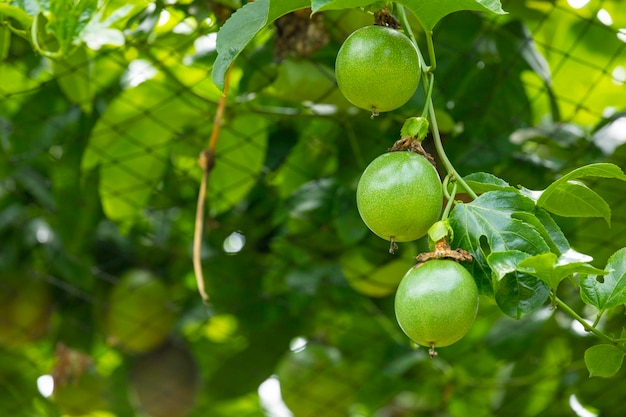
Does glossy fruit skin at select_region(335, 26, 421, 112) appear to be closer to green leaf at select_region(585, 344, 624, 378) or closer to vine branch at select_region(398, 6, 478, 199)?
vine branch at select_region(398, 6, 478, 199)

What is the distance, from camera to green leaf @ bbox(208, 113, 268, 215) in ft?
3.81

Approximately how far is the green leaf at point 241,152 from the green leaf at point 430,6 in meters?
0.59

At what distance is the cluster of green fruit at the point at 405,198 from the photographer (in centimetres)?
53

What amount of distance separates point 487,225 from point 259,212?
785 mm

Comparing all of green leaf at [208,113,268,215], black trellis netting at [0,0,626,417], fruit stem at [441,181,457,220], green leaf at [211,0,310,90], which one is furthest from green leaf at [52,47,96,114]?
fruit stem at [441,181,457,220]

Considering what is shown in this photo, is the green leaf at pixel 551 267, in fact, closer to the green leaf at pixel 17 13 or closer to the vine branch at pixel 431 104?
the vine branch at pixel 431 104

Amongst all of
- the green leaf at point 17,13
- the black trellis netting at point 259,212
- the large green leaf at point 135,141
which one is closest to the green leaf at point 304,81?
the black trellis netting at point 259,212

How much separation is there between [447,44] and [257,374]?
0.64m

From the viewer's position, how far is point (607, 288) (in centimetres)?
58

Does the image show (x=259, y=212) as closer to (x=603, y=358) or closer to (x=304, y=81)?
(x=304, y=81)

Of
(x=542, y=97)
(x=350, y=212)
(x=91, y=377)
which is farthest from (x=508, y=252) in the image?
(x=91, y=377)

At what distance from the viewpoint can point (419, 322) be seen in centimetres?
53

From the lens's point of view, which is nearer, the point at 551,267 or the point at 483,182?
the point at 551,267

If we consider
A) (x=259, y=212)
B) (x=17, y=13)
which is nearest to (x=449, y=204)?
(x=17, y=13)
